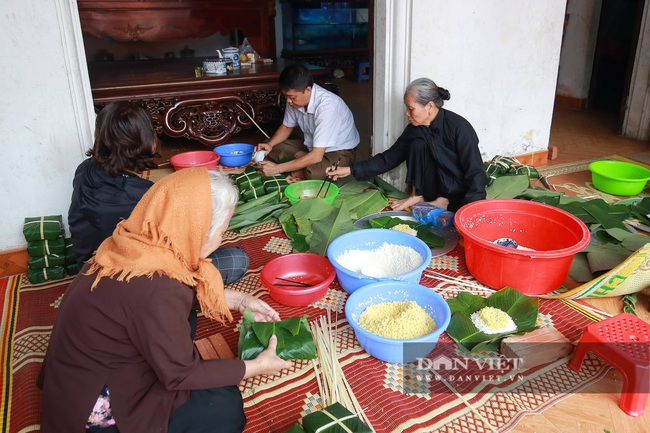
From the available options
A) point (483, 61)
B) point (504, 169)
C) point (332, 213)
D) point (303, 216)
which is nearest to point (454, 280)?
point (332, 213)

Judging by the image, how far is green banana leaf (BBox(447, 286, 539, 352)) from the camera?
72.1 inches

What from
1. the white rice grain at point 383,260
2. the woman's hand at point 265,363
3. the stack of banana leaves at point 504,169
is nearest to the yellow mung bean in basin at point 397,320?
the white rice grain at point 383,260

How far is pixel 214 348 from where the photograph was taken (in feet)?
6.11

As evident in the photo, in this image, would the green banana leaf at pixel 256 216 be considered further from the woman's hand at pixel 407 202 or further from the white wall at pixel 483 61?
the white wall at pixel 483 61

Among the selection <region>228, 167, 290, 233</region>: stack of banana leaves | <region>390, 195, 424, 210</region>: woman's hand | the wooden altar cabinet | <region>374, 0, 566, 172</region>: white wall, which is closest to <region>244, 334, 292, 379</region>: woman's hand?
<region>228, 167, 290, 233</region>: stack of banana leaves

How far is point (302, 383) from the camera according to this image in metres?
1.73

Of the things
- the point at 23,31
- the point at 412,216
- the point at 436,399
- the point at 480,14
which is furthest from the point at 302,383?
the point at 480,14

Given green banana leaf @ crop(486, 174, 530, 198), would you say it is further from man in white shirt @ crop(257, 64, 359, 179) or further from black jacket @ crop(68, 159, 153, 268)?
black jacket @ crop(68, 159, 153, 268)

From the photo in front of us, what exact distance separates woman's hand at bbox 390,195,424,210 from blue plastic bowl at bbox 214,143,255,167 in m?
1.25

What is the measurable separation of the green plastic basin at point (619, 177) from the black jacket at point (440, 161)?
4.20 ft

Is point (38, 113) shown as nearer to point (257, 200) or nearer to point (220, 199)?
point (257, 200)

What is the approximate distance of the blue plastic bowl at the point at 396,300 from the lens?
1.69 m

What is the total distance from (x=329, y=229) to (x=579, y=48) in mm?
5250

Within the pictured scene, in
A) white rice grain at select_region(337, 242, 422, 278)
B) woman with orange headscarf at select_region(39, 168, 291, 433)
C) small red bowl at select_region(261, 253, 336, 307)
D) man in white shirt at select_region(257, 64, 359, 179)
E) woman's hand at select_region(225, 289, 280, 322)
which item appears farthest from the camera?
man in white shirt at select_region(257, 64, 359, 179)
